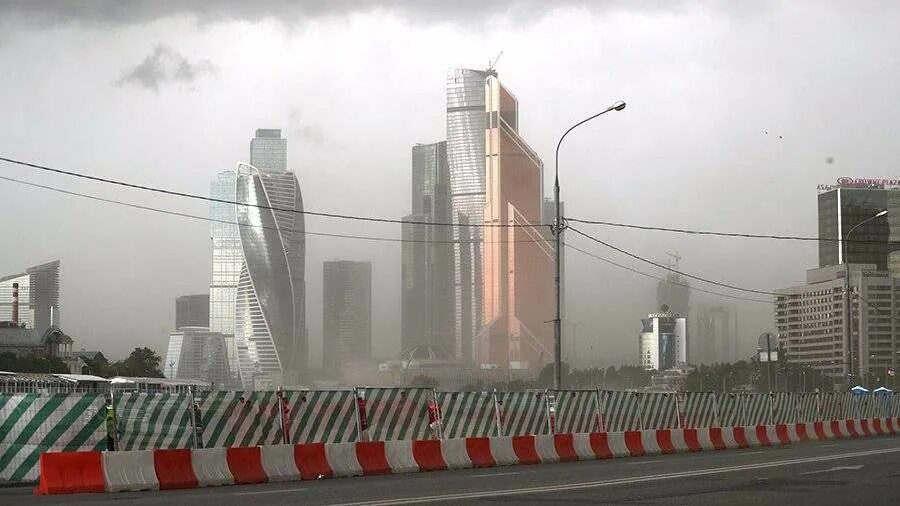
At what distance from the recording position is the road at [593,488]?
626 inches

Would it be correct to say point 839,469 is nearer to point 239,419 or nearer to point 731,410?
point 239,419

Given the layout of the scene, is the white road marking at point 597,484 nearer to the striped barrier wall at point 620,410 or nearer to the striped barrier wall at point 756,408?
the striped barrier wall at point 620,410

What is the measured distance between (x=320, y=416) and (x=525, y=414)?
7.57 metres

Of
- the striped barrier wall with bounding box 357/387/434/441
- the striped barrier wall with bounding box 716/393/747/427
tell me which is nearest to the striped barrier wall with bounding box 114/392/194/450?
the striped barrier wall with bounding box 357/387/434/441

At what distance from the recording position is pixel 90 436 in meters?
22.4

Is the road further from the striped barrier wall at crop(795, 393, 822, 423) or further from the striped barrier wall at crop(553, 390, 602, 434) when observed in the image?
the striped barrier wall at crop(795, 393, 822, 423)

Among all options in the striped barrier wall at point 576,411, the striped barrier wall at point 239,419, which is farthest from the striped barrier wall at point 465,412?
the striped barrier wall at point 239,419

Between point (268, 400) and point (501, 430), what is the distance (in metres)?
7.37

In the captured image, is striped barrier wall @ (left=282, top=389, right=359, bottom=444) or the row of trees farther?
the row of trees

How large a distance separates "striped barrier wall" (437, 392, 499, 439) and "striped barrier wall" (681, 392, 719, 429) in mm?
9214

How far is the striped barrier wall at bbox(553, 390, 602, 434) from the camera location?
32.3 meters

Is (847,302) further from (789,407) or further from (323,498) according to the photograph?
(323,498)

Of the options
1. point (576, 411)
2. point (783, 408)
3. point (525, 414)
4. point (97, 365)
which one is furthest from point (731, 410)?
point (97, 365)

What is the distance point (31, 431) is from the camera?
2180cm
